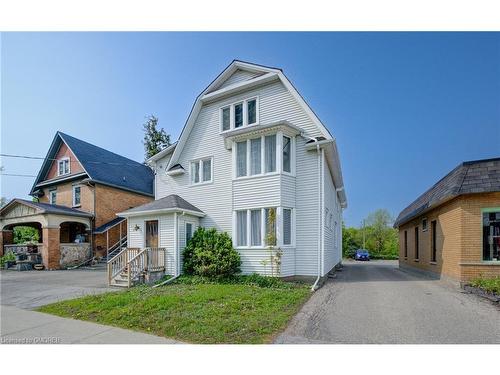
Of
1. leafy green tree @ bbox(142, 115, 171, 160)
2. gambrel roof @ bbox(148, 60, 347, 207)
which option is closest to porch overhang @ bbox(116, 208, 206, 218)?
gambrel roof @ bbox(148, 60, 347, 207)

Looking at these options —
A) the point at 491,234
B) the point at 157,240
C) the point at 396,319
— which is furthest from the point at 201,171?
the point at 491,234

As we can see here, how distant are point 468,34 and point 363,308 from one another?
256 inches

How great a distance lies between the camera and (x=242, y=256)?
39.6ft

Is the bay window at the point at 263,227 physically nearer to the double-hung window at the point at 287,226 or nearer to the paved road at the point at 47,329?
the double-hung window at the point at 287,226

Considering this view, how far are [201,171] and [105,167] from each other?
1314cm

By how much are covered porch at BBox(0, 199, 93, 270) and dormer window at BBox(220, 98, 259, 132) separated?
12715mm

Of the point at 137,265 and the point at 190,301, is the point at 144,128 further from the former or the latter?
the point at 190,301

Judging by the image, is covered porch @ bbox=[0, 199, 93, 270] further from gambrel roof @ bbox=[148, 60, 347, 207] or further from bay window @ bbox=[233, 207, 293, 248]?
bay window @ bbox=[233, 207, 293, 248]

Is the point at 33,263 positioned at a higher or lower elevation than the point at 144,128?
lower

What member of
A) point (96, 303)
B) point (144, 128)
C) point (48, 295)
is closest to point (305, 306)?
point (96, 303)

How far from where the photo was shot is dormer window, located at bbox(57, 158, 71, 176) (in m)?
23.7

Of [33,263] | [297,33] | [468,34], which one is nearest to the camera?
[468,34]

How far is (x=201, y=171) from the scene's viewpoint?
14.3 metres

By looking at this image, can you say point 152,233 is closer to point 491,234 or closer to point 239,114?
point 239,114
